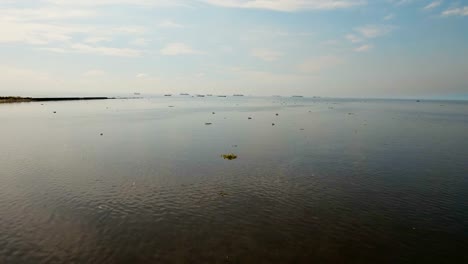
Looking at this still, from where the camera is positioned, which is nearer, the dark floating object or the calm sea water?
the calm sea water

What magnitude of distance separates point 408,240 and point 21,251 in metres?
26.2

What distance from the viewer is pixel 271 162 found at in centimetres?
4647

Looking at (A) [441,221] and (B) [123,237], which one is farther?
(A) [441,221]

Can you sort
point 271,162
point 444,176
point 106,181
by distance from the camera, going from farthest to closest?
1. point 271,162
2. point 444,176
3. point 106,181

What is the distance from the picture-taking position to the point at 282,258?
66.1 ft

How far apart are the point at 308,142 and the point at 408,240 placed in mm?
42851

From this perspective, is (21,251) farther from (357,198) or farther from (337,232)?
(357,198)

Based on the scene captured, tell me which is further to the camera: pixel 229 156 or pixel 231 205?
pixel 229 156

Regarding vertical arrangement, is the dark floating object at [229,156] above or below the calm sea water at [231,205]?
above

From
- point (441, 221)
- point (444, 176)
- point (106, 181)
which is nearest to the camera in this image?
point (441, 221)

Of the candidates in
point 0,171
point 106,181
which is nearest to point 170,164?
point 106,181

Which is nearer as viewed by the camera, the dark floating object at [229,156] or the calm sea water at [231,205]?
the calm sea water at [231,205]

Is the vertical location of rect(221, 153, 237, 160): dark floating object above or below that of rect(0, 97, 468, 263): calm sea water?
above

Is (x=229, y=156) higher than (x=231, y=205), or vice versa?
(x=229, y=156)
